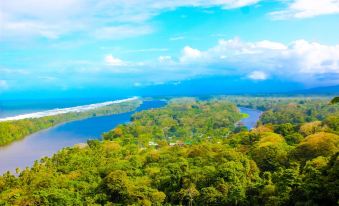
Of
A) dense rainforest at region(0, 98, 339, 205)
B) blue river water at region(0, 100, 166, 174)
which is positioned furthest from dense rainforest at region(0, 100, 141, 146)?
dense rainforest at region(0, 98, 339, 205)

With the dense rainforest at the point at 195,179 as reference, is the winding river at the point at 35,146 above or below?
below

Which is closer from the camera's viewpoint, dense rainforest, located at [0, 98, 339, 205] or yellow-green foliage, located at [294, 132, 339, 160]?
dense rainforest, located at [0, 98, 339, 205]

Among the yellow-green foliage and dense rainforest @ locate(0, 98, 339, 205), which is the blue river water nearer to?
dense rainforest @ locate(0, 98, 339, 205)

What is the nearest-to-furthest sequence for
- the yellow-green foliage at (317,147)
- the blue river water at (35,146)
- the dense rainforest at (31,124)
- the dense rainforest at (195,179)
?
the dense rainforest at (195,179)
the yellow-green foliage at (317,147)
the blue river water at (35,146)
the dense rainforest at (31,124)

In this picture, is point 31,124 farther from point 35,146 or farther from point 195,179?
point 195,179

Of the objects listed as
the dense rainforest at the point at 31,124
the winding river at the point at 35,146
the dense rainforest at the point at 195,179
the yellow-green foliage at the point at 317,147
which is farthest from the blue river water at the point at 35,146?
the yellow-green foliage at the point at 317,147

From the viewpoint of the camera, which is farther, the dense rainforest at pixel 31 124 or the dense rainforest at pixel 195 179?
the dense rainforest at pixel 31 124

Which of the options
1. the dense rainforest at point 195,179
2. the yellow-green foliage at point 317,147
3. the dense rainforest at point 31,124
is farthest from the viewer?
the dense rainforest at point 31,124

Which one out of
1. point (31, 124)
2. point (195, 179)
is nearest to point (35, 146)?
point (31, 124)

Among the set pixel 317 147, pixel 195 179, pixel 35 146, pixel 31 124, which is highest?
pixel 317 147

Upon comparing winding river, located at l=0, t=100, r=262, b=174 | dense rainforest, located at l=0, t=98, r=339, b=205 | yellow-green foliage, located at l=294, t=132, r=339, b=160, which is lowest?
winding river, located at l=0, t=100, r=262, b=174

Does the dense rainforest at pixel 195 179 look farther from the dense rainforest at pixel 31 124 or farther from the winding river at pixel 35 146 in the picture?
the dense rainforest at pixel 31 124

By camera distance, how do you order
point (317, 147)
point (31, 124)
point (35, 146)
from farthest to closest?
point (31, 124), point (35, 146), point (317, 147)
